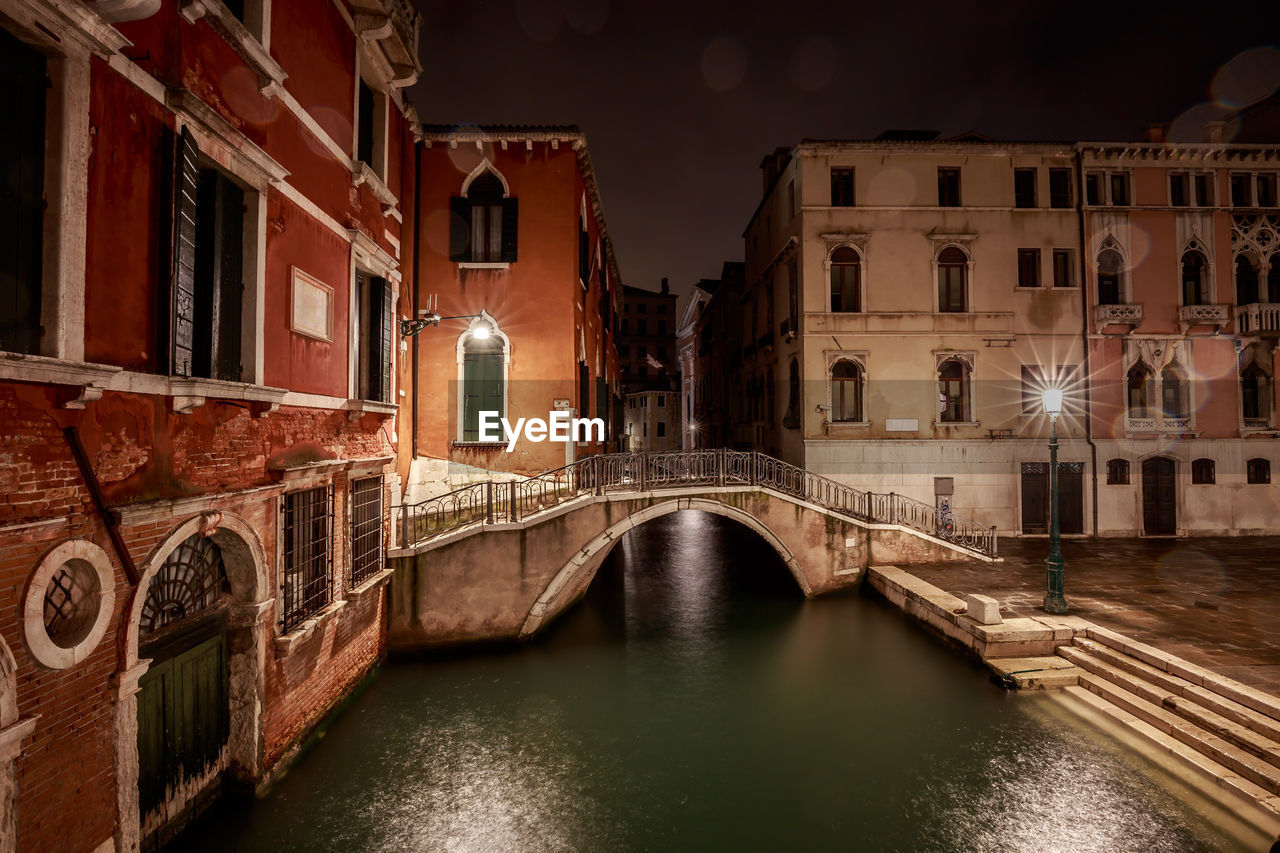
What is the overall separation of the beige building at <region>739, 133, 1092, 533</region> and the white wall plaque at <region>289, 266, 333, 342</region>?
45.1 feet

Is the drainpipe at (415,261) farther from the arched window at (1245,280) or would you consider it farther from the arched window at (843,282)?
the arched window at (1245,280)

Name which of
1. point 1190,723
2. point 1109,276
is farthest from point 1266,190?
point 1190,723

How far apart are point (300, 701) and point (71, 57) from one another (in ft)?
22.7

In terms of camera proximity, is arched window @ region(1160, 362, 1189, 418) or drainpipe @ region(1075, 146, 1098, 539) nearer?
drainpipe @ region(1075, 146, 1098, 539)

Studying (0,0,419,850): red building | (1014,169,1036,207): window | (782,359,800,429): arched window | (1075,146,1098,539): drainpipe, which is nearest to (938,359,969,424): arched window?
(1075,146,1098,539): drainpipe

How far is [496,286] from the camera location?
44.1 feet

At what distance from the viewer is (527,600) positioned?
11.6 metres

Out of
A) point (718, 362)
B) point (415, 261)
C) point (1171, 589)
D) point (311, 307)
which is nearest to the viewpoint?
point (311, 307)

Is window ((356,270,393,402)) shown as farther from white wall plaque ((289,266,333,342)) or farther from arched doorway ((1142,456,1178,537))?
arched doorway ((1142,456,1178,537))

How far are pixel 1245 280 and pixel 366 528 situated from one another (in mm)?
25949

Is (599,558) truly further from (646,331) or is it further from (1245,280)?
(646,331)

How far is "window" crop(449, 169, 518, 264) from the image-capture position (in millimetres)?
13344

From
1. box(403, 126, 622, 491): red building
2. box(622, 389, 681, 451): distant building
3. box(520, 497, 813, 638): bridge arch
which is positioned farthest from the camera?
box(622, 389, 681, 451): distant building

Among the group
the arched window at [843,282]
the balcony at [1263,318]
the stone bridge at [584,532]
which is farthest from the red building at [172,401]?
the balcony at [1263,318]
